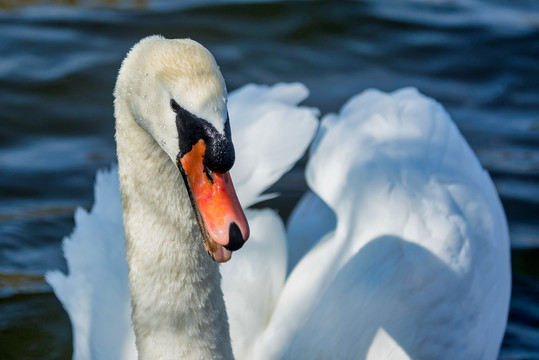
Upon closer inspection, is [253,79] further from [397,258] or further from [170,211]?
[170,211]

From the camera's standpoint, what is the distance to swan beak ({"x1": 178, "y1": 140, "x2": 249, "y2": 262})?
82.7 inches

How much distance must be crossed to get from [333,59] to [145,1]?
1673 millimetres

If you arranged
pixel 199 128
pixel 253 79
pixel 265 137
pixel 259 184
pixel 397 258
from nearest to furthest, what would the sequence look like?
pixel 199 128 → pixel 397 258 → pixel 259 184 → pixel 265 137 → pixel 253 79

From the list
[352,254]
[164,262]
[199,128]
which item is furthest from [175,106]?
[352,254]

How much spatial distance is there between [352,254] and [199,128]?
1.47m

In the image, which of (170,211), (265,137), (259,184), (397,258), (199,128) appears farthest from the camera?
(265,137)

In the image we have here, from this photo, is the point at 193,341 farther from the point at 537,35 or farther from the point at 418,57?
the point at 537,35

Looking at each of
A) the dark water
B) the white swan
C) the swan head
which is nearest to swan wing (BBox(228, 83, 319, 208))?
the white swan

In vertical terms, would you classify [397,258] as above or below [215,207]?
below

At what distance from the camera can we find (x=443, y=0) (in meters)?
7.54

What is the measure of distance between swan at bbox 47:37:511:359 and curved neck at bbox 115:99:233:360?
0.08 meters

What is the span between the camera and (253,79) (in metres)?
6.36

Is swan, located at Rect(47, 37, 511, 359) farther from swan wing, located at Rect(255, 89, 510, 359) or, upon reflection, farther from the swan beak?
the swan beak

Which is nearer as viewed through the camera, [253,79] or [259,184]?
[259,184]
